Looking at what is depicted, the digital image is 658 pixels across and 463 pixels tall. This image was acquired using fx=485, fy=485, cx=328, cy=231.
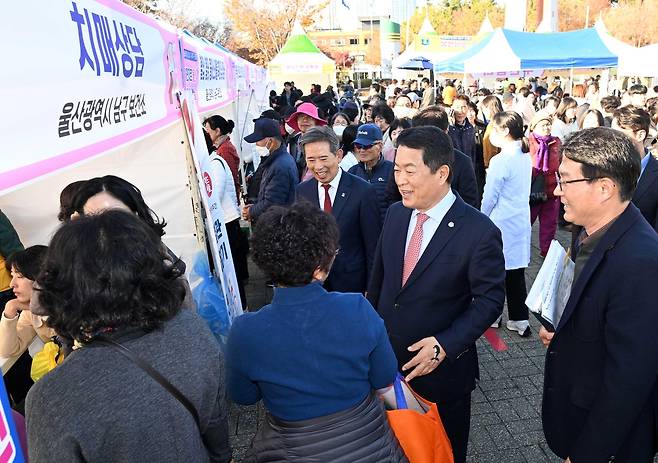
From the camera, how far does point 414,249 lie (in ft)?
7.70

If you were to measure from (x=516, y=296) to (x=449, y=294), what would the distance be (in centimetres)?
249

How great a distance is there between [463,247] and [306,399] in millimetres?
1030

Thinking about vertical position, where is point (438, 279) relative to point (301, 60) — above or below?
below

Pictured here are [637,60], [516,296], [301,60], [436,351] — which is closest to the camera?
[436,351]

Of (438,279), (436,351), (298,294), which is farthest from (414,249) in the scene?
(298,294)

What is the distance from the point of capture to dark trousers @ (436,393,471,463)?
2355 mm

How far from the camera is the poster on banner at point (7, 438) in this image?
3.54ft

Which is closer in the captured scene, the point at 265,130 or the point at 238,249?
the point at 265,130

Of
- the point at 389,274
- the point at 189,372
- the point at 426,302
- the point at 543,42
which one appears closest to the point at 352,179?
the point at 389,274

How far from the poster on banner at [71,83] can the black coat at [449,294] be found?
141 centimetres

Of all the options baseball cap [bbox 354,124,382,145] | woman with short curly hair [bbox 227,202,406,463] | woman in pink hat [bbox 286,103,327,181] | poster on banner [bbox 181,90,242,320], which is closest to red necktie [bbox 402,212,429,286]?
woman with short curly hair [bbox 227,202,406,463]

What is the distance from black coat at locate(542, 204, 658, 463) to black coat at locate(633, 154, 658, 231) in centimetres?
167

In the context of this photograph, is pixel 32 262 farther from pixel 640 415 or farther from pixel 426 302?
pixel 640 415

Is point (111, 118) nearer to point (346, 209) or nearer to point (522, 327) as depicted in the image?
point (346, 209)
